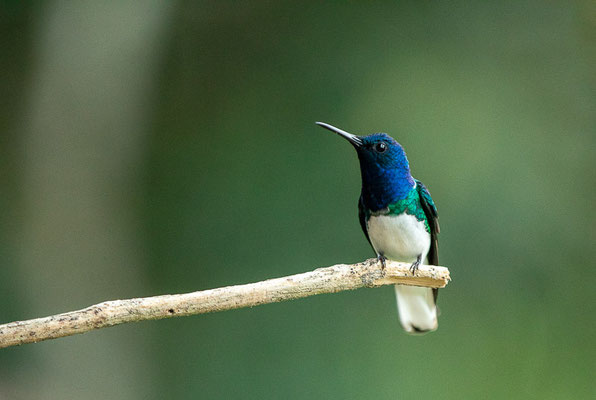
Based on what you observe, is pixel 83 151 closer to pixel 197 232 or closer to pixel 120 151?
pixel 120 151

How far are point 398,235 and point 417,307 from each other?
0.58 meters

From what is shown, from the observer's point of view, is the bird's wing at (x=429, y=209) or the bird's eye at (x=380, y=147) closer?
the bird's eye at (x=380, y=147)

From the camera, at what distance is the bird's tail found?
2.73 m

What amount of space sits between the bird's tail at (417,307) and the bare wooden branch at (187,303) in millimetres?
832

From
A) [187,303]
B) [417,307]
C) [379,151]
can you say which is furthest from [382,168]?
[187,303]

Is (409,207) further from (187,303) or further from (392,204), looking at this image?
(187,303)

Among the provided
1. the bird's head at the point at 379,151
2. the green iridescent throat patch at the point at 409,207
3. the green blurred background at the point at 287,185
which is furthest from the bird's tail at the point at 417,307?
the green blurred background at the point at 287,185

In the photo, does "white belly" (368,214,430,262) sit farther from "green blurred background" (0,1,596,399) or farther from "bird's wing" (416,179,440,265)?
"green blurred background" (0,1,596,399)

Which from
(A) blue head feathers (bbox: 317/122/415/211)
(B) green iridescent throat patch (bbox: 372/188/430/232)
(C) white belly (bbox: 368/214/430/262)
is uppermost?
(A) blue head feathers (bbox: 317/122/415/211)

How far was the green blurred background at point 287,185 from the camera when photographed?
3883 millimetres

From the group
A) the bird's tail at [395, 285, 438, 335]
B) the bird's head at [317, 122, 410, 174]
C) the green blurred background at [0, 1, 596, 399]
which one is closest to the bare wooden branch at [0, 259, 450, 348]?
the bird's head at [317, 122, 410, 174]

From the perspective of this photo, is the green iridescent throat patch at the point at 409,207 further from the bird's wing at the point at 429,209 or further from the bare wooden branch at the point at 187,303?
the bare wooden branch at the point at 187,303

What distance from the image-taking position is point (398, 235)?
2301 mm

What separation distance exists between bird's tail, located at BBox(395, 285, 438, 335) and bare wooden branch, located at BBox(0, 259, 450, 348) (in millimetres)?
832
